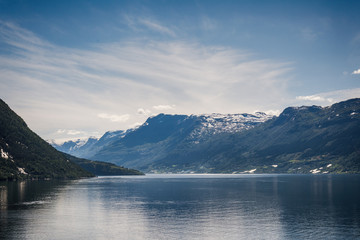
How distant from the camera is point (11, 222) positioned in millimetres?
101750

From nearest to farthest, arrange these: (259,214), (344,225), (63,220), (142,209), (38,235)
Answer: (38,235) < (344,225) < (63,220) < (259,214) < (142,209)

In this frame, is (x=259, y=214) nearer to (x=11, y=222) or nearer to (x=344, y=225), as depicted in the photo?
(x=344, y=225)

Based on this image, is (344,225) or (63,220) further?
(63,220)

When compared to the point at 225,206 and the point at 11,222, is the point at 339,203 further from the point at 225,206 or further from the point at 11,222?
the point at 11,222

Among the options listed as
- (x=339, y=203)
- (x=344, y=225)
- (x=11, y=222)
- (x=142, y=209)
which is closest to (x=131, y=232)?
(x=11, y=222)

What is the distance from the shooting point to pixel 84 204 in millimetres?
152625

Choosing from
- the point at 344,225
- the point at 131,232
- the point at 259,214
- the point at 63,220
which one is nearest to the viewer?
the point at 131,232

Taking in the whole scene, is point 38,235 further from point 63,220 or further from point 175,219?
point 175,219

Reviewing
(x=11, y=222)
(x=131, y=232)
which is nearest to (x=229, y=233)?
(x=131, y=232)

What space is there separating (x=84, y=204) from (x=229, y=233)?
8273 centimetres

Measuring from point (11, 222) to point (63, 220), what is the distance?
15173 mm

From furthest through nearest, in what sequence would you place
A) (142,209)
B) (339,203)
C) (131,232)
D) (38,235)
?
(339,203) < (142,209) < (131,232) < (38,235)

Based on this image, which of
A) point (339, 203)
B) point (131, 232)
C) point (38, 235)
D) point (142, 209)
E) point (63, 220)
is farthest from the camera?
point (339, 203)

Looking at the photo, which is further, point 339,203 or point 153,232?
point 339,203
